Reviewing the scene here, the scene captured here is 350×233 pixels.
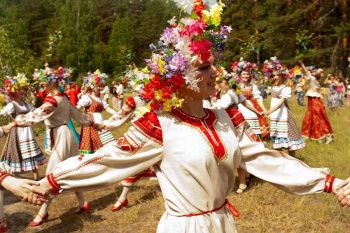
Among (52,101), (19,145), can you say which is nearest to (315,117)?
(19,145)

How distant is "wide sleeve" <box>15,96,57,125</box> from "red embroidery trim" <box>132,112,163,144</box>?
3.49m

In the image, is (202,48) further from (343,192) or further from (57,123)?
(57,123)

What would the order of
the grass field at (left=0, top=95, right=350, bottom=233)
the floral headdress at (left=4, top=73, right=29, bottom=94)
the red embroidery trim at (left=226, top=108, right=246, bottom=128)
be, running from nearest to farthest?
1. the red embroidery trim at (left=226, top=108, right=246, bottom=128)
2. the grass field at (left=0, top=95, right=350, bottom=233)
3. the floral headdress at (left=4, top=73, right=29, bottom=94)

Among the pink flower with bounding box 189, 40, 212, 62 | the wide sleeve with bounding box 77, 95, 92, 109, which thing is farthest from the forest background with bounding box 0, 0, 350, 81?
the pink flower with bounding box 189, 40, 212, 62

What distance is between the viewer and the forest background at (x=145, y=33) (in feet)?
86.8

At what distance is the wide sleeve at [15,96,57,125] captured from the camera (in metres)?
6.02

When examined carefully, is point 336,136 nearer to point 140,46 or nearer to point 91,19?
point 91,19

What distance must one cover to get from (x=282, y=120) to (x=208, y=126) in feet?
20.2

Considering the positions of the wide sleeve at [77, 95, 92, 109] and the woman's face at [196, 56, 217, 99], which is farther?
the wide sleeve at [77, 95, 92, 109]

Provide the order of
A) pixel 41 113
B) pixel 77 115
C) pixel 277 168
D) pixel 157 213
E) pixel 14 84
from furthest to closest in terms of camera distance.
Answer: pixel 14 84, pixel 77 115, pixel 157 213, pixel 41 113, pixel 277 168

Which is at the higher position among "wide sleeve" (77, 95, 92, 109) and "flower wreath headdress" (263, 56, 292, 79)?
"flower wreath headdress" (263, 56, 292, 79)

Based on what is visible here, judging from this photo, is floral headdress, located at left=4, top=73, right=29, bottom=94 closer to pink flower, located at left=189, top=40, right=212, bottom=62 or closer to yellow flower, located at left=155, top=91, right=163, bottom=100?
yellow flower, located at left=155, top=91, right=163, bottom=100

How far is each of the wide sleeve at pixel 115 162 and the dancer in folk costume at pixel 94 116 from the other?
401 cm

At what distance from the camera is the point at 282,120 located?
28.9 feet
